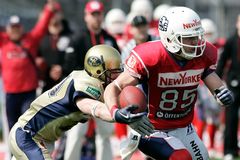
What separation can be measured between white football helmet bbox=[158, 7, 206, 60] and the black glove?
0.87m

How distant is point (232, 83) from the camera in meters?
10.1

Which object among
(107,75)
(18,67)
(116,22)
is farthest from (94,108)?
(116,22)

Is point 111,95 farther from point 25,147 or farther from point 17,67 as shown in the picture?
point 17,67

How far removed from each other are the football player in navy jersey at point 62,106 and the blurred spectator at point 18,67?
300 cm

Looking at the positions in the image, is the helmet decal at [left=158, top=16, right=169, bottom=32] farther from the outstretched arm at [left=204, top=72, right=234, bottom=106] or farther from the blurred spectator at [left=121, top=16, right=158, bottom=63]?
the blurred spectator at [left=121, top=16, right=158, bottom=63]

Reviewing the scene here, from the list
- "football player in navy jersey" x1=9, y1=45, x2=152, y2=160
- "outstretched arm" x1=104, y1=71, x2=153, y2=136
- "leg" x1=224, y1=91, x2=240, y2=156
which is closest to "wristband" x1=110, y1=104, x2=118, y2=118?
"outstretched arm" x1=104, y1=71, x2=153, y2=136

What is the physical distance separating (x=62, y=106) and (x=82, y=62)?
2.55 metres

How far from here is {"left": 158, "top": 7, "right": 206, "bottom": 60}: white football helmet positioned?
6020 millimetres

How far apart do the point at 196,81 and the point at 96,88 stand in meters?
0.81

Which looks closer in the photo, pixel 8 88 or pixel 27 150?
pixel 27 150

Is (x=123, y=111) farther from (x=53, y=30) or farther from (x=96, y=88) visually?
(x=53, y=30)

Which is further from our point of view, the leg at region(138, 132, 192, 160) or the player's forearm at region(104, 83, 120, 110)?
the leg at region(138, 132, 192, 160)

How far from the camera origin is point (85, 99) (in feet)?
19.2

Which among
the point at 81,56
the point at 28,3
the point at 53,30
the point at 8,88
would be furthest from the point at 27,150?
the point at 28,3
